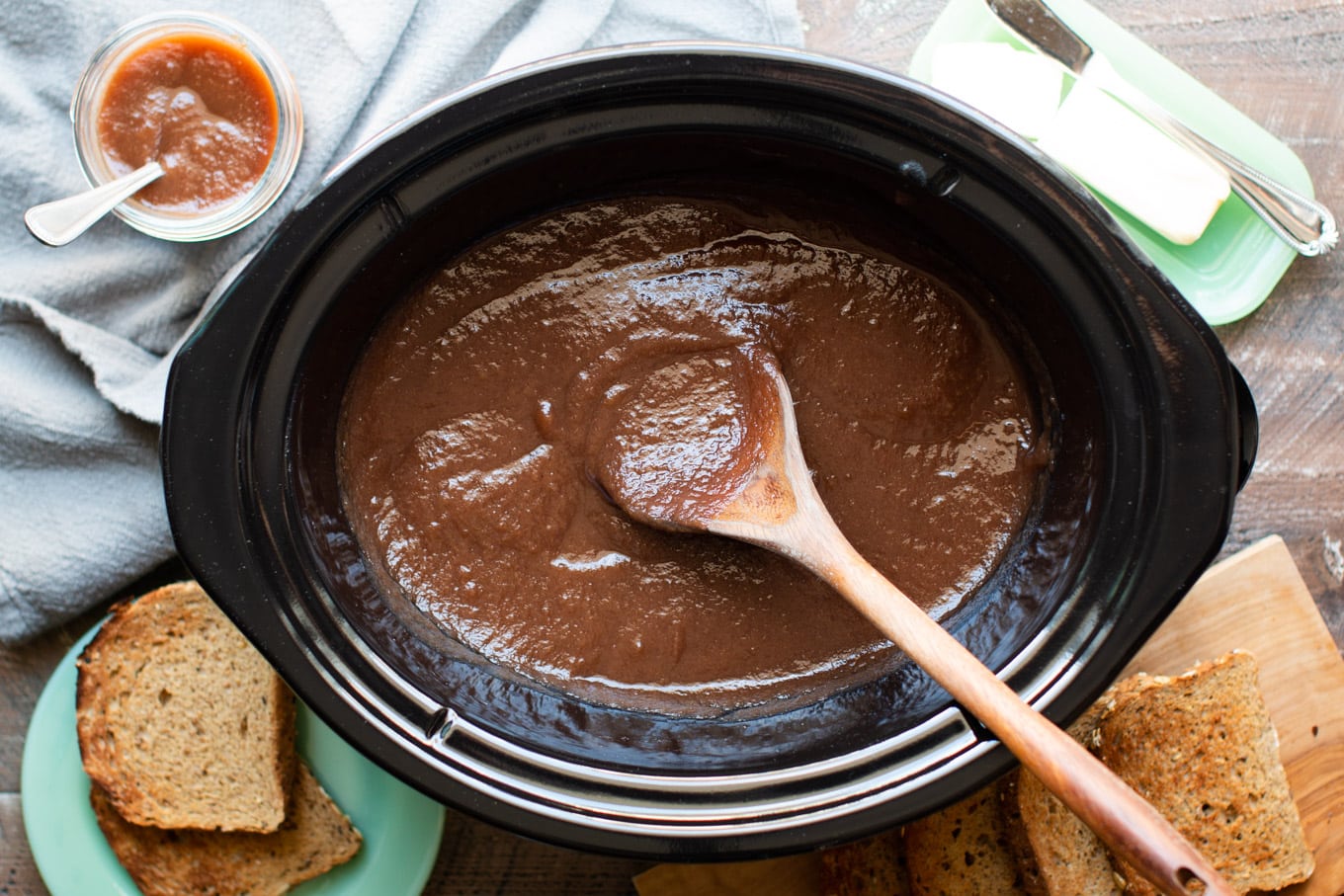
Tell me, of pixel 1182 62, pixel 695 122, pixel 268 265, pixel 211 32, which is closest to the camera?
pixel 268 265

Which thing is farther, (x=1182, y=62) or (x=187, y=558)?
(x=1182, y=62)

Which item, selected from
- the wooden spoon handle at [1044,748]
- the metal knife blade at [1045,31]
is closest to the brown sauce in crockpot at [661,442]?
the wooden spoon handle at [1044,748]

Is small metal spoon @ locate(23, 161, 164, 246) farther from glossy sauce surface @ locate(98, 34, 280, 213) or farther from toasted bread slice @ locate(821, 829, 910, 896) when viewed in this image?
toasted bread slice @ locate(821, 829, 910, 896)

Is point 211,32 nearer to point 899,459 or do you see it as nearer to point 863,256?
point 863,256

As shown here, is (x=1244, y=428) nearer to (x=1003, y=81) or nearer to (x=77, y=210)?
(x=1003, y=81)

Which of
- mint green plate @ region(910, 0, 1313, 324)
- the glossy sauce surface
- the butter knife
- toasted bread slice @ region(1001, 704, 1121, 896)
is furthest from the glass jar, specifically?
toasted bread slice @ region(1001, 704, 1121, 896)

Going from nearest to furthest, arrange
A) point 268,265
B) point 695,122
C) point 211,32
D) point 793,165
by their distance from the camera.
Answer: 1. point 268,265
2. point 695,122
3. point 793,165
4. point 211,32

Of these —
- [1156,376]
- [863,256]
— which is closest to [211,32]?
[863,256]
